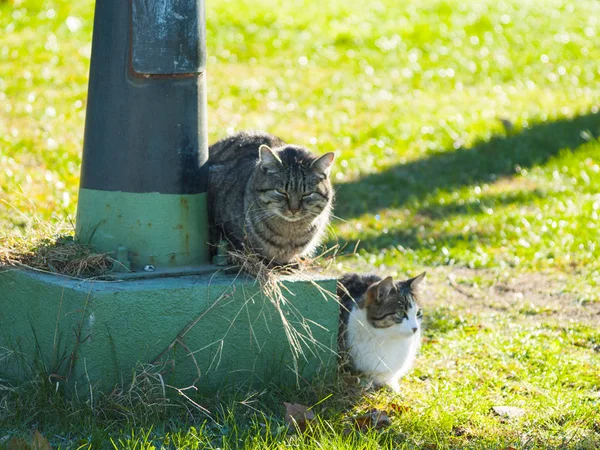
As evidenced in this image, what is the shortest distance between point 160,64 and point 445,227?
399 cm

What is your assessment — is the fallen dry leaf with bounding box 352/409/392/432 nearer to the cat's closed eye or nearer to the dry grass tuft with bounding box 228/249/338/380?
the dry grass tuft with bounding box 228/249/338/380

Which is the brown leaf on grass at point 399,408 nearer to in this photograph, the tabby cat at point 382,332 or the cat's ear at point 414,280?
the tabby cat at point 382,332

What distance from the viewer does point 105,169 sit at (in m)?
4.29

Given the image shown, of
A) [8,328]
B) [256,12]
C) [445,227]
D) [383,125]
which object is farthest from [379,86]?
[8,328]

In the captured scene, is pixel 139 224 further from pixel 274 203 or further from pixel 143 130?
pixel 274 203

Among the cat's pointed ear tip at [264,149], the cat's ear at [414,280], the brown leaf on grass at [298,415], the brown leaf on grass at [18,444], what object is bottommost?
the brown leaf on grass at [298,415]

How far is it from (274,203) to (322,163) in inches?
13.3

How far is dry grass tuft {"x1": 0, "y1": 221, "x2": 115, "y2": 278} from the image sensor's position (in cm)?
420

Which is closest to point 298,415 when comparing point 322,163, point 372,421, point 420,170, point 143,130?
point 372,421

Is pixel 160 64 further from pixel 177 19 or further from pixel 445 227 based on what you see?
pixel 445 227

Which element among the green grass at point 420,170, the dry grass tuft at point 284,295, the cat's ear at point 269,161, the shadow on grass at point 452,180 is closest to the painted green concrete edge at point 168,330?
the dry grass tuft at point 284,295

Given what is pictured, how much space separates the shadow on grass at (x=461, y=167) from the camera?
327 inches

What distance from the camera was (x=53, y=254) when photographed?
4305 mm

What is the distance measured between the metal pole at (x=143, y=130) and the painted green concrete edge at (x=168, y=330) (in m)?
0.30
